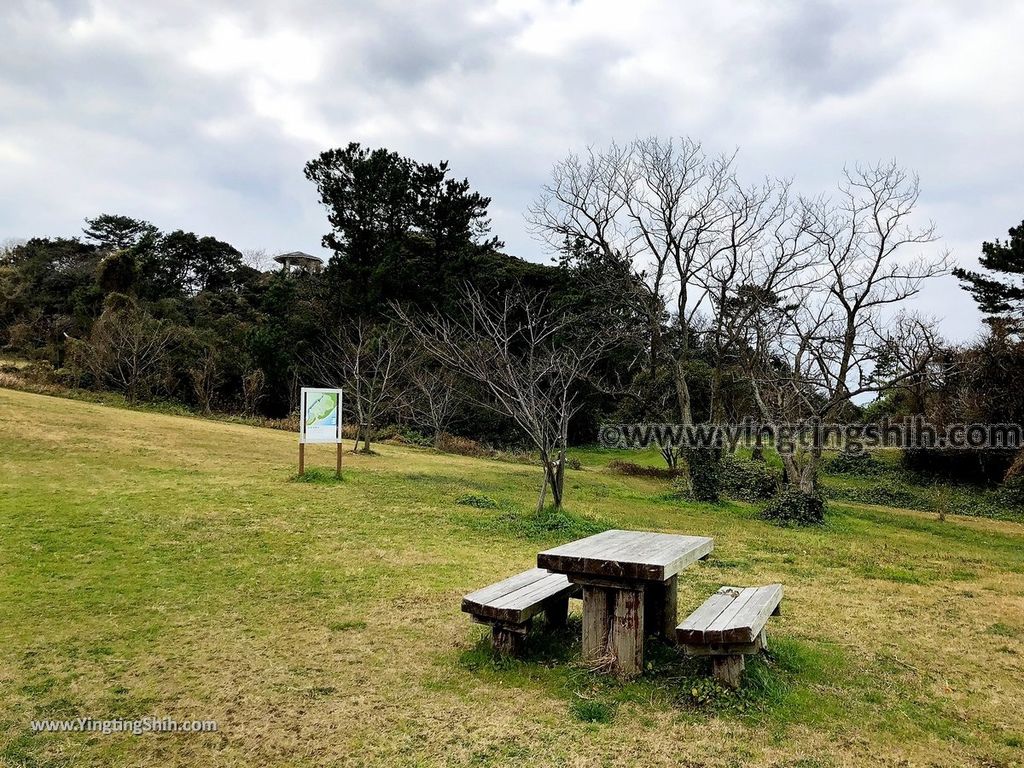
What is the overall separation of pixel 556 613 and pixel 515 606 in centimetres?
68

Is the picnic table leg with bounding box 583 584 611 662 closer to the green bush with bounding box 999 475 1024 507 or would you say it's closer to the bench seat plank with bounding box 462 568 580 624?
the bench seat plank with bounding box 462 568 580 624

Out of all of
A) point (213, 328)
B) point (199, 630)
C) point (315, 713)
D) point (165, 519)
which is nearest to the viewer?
point (315, 713)

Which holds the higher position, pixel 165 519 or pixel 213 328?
pixel 213 328

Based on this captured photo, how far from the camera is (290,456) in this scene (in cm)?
1423

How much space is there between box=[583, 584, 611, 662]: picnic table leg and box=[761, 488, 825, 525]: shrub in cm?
878

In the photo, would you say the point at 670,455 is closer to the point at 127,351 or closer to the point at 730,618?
the point at 730,618

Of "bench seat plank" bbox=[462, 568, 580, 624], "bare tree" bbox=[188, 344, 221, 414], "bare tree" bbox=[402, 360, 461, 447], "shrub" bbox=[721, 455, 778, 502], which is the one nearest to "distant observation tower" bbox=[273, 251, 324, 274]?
"bare tree" bbox=[188, 344, 221, 414]

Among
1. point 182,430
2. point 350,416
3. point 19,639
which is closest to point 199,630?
point 19,639

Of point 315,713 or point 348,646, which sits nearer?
point 315,713

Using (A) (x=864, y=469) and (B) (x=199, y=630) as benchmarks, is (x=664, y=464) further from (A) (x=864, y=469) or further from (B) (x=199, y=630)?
(B) (x=199, y=630)

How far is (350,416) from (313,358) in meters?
2.93

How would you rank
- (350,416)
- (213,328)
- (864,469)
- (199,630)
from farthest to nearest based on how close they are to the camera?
(213,328)
(350,416)
(864,469)
(199,630)

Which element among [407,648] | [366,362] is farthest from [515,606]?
[366,362]

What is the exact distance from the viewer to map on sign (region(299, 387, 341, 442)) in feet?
37.7
